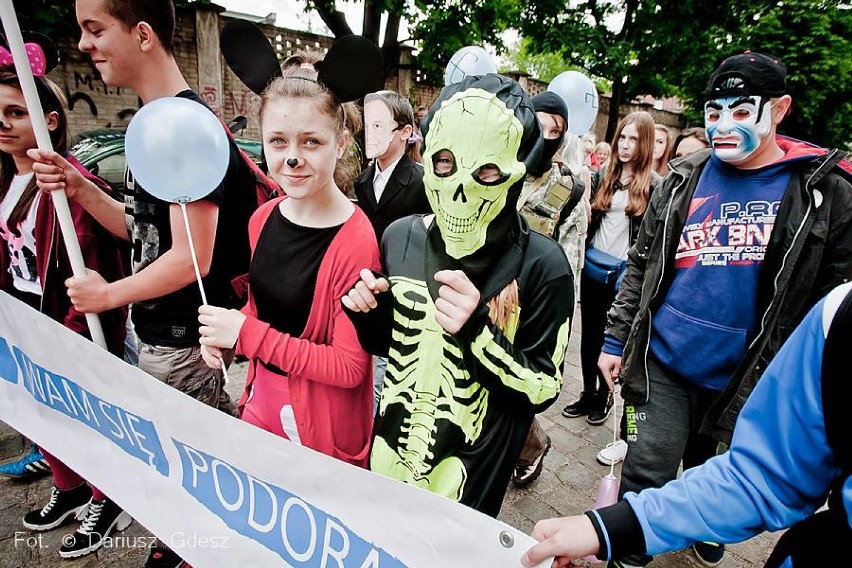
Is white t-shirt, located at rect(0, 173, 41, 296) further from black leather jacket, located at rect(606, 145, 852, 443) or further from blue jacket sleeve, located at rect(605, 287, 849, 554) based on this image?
black leather jacket, located at rect(606, 145, 852, 443)

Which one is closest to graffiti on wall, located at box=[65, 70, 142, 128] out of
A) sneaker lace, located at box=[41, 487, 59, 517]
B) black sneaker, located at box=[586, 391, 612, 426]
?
sneaker lace, located at box=[41, 487, 59, 517]

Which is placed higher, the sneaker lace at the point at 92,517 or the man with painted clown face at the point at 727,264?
the man with painted clown face at the point at 727,264

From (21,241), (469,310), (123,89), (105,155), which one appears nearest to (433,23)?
(123,89)

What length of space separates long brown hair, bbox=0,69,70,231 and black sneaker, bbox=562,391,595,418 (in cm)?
348

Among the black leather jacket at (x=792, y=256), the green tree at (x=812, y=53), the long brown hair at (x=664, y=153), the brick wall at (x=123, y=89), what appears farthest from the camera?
the green tree at (x=812, y=53)

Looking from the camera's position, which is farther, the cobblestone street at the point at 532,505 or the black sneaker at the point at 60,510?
the black sneaker at the point at 60,510

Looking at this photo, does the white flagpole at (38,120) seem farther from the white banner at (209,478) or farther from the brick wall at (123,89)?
the brick wall at (123,89)

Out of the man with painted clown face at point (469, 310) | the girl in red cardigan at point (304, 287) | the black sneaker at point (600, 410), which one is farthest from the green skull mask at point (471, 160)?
the black sneaker at point (600, 410)

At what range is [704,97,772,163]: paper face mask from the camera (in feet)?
6.33

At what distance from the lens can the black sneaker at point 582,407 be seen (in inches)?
149

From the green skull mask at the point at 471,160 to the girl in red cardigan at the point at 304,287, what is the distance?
41cm

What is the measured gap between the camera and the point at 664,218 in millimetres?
2191

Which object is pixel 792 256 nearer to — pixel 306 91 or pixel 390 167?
pixel 306 91

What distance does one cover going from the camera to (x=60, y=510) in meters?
2.52
